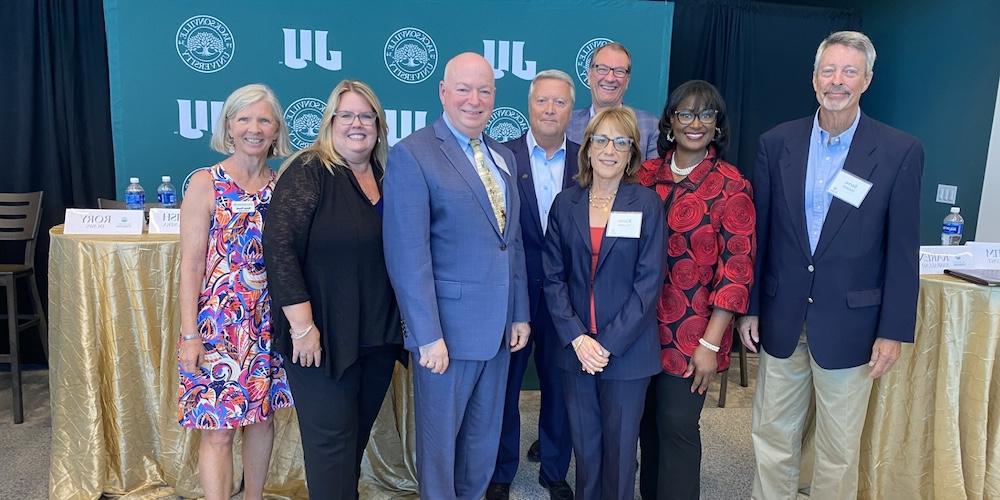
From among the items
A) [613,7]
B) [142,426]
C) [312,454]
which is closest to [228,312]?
[312,454]

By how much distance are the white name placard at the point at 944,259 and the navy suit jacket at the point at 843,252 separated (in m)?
0.60

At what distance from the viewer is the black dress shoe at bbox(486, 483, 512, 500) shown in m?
2.42

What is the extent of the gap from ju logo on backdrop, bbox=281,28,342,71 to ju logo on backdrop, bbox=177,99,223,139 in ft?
1.77

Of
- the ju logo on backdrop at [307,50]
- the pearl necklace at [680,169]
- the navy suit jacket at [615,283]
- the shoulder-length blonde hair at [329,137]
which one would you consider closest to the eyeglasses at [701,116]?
the pearl necklace at [680,169]

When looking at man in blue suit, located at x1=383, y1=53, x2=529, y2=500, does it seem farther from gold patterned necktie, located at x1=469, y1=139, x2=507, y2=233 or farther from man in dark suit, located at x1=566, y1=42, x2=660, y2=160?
man in dark suit, located at x1=566, y1=42, x2=660, y2=160

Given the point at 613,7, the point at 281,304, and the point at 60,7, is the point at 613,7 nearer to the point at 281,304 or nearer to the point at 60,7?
the point at 281,304

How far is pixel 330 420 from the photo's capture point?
1.77m

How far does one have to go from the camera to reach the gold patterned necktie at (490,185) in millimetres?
1794

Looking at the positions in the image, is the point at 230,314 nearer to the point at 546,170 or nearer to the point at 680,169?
the point at 546,170

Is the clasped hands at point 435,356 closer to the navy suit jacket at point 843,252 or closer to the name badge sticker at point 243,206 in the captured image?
the name badge sticker at point 243,206

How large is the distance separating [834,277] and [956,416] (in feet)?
2.88

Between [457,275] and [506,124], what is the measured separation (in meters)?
2.34

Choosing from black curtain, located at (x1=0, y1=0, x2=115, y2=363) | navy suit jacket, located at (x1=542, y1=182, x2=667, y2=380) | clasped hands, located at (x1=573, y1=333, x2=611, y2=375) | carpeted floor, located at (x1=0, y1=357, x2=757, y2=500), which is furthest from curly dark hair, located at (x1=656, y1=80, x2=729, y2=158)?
black curtain, located at (x1=0, y1=0, x2=115, y2=363)

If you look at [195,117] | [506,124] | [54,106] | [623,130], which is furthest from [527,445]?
[54,106]
